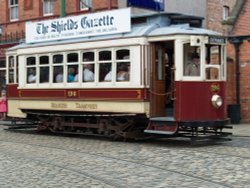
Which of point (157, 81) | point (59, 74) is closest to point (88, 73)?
point (59, 74)

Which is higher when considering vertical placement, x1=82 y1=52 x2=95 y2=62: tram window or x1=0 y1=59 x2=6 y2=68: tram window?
x1=0 y1=59 x2=6 y2=68: tram window

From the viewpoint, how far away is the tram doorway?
47.0ft

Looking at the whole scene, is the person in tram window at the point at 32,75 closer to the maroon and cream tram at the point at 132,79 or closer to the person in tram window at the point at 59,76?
the maroon and cream tram at the point at 132,79

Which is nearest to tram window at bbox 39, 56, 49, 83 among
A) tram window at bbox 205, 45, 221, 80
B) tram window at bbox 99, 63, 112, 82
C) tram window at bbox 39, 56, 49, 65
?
tram window at bbox 39, 56, 49, 65

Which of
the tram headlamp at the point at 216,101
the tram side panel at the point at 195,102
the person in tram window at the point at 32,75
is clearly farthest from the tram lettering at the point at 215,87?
the person in tram window at the point at 32,75

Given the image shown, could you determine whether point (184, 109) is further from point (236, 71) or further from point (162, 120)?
point (236, 71)

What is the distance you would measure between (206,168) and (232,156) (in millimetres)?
1666

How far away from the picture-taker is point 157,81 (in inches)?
569

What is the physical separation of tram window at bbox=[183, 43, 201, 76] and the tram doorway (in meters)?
0.47

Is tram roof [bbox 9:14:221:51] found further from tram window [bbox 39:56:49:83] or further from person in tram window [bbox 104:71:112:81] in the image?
tram window [bbox 39:56:49:83]

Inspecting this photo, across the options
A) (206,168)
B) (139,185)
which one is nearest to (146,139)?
(206,168)

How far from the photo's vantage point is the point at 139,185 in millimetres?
8828

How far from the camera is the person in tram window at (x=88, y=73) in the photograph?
1562cm

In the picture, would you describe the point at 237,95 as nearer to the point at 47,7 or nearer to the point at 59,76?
the point at 59,76
